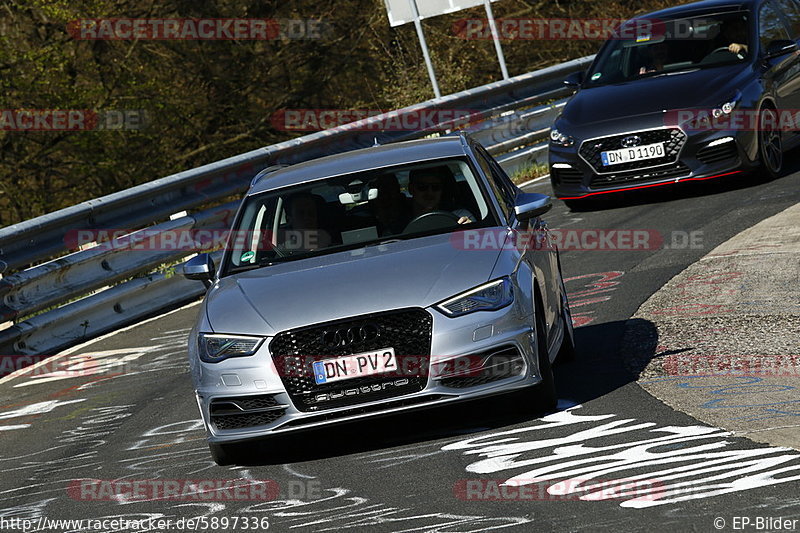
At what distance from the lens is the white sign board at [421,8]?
22.0 m

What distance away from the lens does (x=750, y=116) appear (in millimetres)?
13461

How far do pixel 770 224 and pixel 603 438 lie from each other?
6230 mm

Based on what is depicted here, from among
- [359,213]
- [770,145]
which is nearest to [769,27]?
[770,145]

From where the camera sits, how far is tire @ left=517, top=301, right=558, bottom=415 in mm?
6688

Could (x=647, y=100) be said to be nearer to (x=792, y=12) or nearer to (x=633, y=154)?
(x=633, y=154)

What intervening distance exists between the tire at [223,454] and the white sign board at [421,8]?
15.9 meters

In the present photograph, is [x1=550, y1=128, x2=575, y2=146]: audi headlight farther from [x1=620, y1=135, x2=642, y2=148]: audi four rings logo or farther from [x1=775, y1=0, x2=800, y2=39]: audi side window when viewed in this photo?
[x1=775, y1=0, x2=800, y2=39]: audi side window

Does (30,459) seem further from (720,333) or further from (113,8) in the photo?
(113,8)

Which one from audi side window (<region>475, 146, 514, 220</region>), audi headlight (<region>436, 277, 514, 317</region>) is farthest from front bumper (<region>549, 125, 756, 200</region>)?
audi headlight (<region>436, 277, 514, 317</region>)

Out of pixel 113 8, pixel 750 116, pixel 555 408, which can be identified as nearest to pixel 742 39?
pixel 750 116

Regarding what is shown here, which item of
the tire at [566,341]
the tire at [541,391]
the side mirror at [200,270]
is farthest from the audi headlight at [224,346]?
the tire at [566,341]

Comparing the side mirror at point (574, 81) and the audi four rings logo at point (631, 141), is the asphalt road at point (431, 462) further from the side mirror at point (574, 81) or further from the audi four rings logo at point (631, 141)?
the side mirror at point (574, 81)

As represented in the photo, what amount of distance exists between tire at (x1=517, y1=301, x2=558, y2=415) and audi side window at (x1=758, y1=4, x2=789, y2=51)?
8586 millimetres

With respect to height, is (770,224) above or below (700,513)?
below
